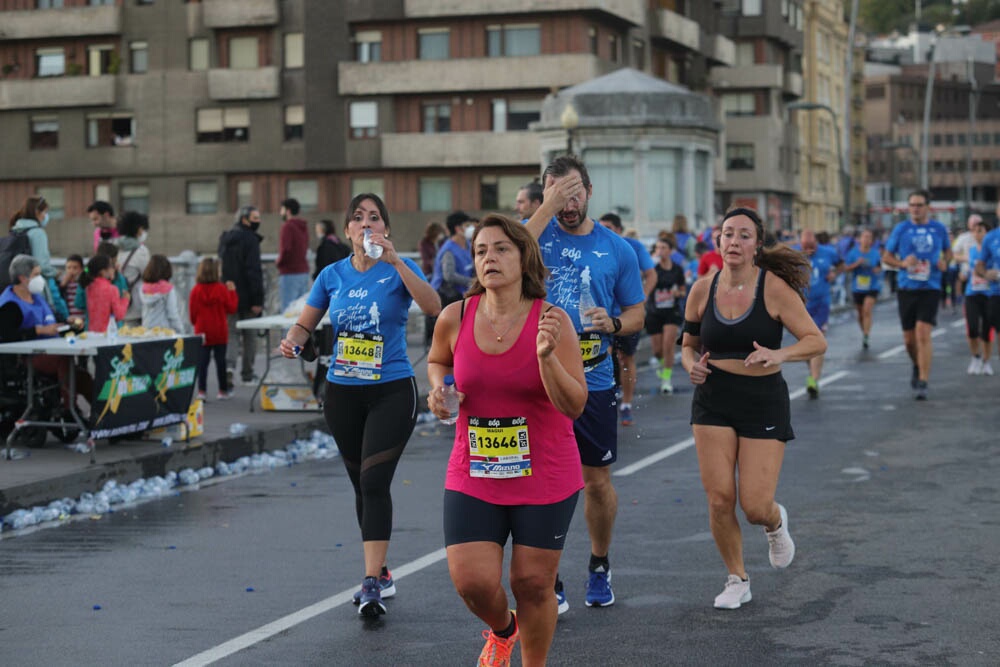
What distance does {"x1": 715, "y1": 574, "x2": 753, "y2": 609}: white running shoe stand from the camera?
776 centimetres

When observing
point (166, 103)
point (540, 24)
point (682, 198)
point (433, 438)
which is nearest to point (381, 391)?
point (433, 438)

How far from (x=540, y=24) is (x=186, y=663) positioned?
190ft

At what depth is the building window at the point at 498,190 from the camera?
211ft

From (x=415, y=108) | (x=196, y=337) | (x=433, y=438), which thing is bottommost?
(x=433, y=438)

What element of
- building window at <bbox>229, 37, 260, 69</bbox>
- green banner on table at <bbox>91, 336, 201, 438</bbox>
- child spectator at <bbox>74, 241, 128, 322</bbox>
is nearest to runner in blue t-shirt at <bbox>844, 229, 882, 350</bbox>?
child spectator at <bbox>74, 241, 128, 322</bbox>

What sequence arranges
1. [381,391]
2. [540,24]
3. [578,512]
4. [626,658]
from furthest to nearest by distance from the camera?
[540,24] → [578,512] → [381,391] → [626,658]

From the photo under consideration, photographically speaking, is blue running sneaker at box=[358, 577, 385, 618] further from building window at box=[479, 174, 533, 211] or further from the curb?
building window at box=[479, 174, 533, 211]

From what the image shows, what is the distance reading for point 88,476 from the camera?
11.9 m

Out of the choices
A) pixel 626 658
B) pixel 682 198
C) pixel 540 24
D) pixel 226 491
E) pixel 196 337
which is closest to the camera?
pixel 626 658

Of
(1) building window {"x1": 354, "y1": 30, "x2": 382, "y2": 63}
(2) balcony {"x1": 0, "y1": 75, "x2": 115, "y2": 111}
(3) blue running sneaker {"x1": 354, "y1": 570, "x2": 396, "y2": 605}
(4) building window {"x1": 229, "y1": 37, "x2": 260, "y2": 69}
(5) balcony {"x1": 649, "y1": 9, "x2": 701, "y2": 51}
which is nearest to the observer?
(3) blue running sneaker {"x1": 354, "y1": 570, "x2": 396, "y2": 605}

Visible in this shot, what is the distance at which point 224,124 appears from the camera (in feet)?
220

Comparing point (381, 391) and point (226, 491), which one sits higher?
Result: point (381, 391)

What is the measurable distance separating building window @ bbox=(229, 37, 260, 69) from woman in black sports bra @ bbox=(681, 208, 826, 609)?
60285 millimetres

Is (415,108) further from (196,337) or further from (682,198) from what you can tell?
(196,337)
